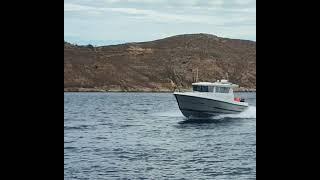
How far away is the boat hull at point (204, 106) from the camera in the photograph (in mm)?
40469

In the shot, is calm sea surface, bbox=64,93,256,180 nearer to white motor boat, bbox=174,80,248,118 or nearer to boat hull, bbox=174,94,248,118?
boat hull, bbox=174,94,248,118

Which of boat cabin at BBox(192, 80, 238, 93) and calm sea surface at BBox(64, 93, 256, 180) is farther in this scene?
boat cabin at BBox(192, 80, 238, 93)

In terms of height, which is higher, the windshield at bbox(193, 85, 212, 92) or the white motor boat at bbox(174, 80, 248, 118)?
the windshield at bbox(193, 85, 212, 92)

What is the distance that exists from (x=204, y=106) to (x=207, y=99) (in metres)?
1.14

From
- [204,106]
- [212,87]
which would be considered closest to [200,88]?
[212,87]

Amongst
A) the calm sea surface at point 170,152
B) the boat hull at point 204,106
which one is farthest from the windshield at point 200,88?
the calm sea surface at point 170,152

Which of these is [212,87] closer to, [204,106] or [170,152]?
[204,106]

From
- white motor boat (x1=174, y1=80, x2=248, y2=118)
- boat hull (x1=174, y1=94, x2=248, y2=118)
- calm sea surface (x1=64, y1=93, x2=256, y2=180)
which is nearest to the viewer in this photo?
calm sea surface (x1=64, y1=93, x2=256, y2=180)

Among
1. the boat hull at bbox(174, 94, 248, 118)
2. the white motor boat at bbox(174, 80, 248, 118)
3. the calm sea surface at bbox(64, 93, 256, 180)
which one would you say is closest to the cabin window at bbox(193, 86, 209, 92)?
the white motor boat at bbox(174, 80, 248, 118)

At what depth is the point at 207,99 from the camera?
40031 millimetres

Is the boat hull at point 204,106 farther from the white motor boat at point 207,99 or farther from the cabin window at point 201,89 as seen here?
the cabin window at point 201,89

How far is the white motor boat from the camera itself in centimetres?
4003

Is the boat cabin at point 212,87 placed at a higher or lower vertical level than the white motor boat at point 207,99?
higher
